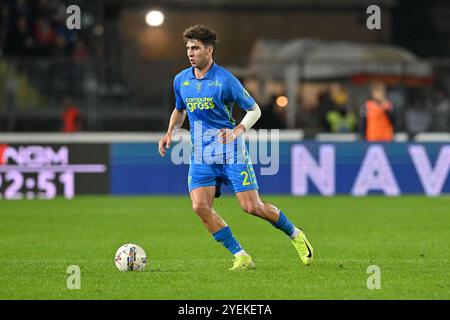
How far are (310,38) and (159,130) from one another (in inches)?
375

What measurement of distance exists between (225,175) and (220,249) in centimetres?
242

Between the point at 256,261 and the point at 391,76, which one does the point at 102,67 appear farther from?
the point at 256,261

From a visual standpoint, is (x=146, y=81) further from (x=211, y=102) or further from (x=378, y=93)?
(x=211, y=102)

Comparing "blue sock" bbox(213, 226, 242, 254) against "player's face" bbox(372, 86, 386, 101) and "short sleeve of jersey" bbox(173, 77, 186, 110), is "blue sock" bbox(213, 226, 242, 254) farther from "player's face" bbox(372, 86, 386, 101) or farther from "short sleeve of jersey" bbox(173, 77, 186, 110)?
"player's face" bbox(372, 86, 386, 101)

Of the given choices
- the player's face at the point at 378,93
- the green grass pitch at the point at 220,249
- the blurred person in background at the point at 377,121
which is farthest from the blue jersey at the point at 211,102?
the blurred person in background at the point at 377,121

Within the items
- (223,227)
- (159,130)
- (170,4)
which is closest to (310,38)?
(170,4)

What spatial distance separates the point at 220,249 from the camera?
12.9 m

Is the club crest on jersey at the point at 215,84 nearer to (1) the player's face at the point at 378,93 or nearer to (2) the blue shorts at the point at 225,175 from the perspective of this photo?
(2) the blue shorts at the point at 225,175

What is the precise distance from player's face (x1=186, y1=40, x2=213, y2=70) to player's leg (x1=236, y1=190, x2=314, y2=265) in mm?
1225

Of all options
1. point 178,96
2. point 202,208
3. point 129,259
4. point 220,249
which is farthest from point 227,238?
point 220,249

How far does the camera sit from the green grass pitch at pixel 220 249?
30.2 ft

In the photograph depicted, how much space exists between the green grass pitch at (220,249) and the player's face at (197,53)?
188cm

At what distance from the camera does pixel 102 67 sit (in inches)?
952

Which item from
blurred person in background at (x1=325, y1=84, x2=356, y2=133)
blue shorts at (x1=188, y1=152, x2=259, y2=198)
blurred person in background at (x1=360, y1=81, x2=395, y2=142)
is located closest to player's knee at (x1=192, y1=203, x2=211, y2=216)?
blue shorts at (x1=188, y1=152, x2=259, y2=198)
